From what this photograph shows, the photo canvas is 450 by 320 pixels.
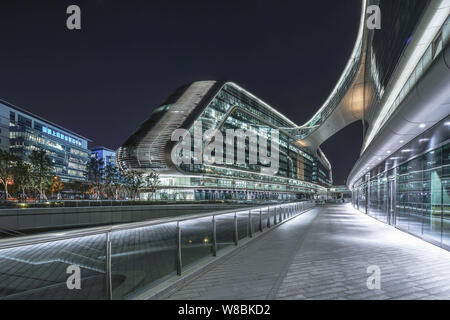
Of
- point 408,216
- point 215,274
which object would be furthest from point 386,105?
point 215,274

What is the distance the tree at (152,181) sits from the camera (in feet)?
193

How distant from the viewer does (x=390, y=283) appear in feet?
15.7

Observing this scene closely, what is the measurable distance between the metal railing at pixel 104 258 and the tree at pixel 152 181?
175 feet

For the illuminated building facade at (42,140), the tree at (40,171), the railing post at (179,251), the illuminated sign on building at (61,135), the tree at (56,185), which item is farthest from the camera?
the illuminated sign on building at (61,135)

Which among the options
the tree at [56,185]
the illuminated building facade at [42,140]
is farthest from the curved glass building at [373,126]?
the illuminated building facade at [42,140]

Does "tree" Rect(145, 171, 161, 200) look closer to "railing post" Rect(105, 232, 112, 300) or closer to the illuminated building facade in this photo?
the illuminated building facade

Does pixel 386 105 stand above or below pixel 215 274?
above

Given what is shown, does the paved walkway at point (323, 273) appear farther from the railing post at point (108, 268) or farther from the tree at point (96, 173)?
the tree at point (96, 173)

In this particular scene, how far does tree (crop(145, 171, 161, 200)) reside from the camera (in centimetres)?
→ 5884

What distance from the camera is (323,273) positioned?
5352 millimetres

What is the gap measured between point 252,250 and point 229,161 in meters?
67.5

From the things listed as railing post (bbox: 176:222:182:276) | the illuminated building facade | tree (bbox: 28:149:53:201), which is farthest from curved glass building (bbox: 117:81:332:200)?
railing post (bbox: 176:222:182:276)

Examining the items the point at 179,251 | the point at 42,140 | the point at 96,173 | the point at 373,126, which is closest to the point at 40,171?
the point at 96,173

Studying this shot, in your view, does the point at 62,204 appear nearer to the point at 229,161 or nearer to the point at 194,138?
the point at 194,138
